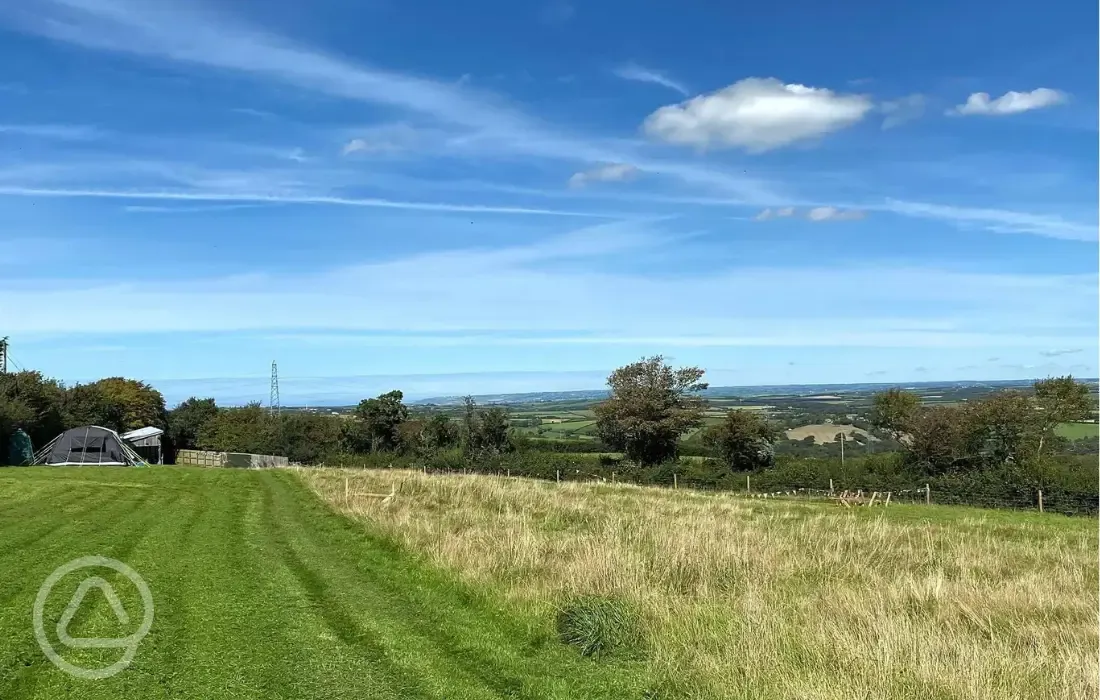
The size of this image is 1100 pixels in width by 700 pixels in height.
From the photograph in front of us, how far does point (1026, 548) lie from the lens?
17250 mm

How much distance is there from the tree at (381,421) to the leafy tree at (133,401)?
1988 cm

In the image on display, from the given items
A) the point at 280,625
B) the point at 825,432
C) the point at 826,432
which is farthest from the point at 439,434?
the point at 280,625

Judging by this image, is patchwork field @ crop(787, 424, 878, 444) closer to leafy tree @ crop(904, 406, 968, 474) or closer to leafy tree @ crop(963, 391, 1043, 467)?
leafy tree @ crop(904, 406, 968, 474)

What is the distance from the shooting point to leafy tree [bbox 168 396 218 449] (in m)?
82.7

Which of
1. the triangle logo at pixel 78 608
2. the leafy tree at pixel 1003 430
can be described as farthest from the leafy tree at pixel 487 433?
the triangle logo at pixel 78 608

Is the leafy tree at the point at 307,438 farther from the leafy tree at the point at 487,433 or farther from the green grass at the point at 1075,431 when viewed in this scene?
the green grass at the point at 1075,431

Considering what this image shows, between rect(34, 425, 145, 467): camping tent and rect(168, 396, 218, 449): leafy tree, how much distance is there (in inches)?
1417

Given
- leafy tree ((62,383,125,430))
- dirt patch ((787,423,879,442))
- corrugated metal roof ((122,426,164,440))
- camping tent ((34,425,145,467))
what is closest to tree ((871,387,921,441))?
dirt patch ((787,423,879,442))

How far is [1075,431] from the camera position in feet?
197

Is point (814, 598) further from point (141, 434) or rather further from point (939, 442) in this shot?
point (141, 434)

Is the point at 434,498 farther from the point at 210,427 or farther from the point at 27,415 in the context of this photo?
the point at 210,427

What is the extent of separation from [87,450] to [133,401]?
32.4 meters

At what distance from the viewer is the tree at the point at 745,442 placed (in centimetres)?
6525

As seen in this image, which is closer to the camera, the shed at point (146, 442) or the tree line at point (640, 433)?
the tree line at point (640, 433)
